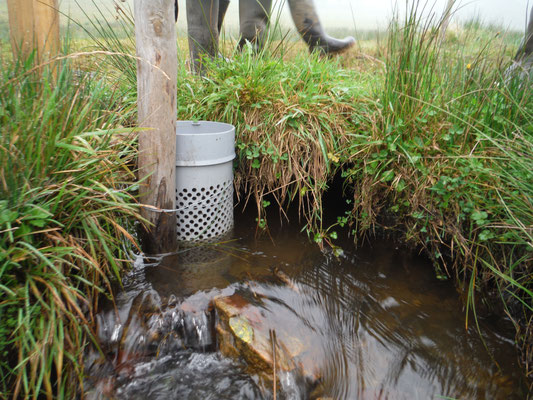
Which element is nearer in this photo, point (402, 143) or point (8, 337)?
point (8, 337)

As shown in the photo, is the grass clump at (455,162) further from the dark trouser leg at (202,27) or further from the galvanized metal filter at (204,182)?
the dark trouser leg at (202,27)

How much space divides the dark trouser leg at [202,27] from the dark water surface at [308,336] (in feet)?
5.99

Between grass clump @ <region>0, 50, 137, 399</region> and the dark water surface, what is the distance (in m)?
0.25

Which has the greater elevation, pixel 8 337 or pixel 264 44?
pixel 264 44

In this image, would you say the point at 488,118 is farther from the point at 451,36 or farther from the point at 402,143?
the point at 451,36

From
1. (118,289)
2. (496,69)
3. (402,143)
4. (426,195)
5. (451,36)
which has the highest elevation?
(451,36)

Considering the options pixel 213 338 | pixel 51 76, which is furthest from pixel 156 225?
pixel 51 76

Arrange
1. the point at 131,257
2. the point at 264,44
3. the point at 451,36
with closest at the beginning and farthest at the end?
1. the point at 131,257
2. the point at 451,36
3. the point at 264,44

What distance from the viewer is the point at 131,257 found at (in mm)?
2436

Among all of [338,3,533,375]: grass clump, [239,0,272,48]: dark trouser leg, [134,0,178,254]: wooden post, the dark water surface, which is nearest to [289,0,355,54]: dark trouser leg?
[239,0,272,48]: dark trouser leg

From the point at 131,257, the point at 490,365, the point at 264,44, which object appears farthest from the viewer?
the point at 264,44

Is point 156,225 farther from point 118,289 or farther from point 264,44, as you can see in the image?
point 264,44

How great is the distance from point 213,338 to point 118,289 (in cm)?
55

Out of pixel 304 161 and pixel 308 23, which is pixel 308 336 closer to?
pixel 304 161
